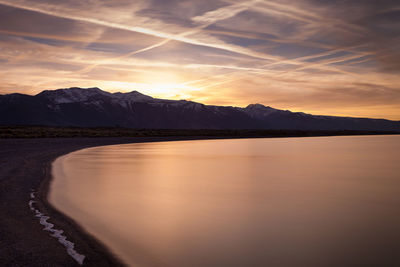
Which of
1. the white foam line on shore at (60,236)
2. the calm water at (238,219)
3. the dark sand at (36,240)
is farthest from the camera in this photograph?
the calm water at (238,219)

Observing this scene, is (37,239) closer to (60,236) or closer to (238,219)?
(60,236)

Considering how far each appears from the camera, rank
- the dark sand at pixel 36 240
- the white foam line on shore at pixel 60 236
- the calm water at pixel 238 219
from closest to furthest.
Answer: the dark sand at pixel 36 240 → the white foam line on shore at pixel 60 236 → the calm water at pixel 238 219

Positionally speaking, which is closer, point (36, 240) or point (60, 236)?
point (36, 240)

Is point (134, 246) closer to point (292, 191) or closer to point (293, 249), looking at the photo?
point (293, 249)

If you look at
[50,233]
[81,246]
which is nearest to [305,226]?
[81,246]

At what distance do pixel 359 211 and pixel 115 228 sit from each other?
8201 millimetres

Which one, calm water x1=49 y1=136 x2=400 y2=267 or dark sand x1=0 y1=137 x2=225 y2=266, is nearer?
dark sand x1=0 y1=137 x2=225 y2=266

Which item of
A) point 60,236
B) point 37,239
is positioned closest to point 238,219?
point 60,236

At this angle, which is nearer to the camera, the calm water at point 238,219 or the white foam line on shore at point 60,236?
the white foam line on shore at point 60,236

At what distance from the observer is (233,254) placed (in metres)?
6.97

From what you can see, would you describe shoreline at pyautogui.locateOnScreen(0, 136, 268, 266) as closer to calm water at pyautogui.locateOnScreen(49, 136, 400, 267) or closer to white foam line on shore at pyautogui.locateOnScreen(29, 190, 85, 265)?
white foam line on shore at pyautogui.locateOnScreen(29, 190, 85, 265)

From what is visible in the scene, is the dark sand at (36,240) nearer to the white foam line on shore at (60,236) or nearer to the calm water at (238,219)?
the white foam line on shore at (60,236)

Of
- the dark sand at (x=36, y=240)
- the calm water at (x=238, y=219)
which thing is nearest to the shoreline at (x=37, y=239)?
the dark sand at (x=36, y=240)

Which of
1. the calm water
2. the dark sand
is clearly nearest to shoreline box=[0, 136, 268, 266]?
the dark sand
